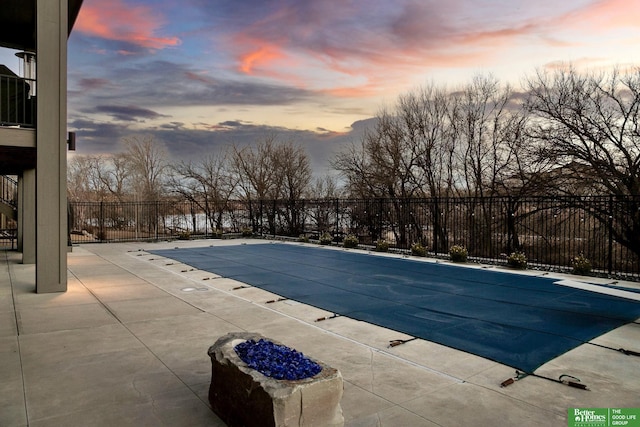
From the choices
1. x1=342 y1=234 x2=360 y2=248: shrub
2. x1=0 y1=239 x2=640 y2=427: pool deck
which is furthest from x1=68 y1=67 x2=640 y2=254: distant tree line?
x1=0 y1=239 x2=640 y2=427: pool deck

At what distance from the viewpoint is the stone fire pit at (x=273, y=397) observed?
102 inches

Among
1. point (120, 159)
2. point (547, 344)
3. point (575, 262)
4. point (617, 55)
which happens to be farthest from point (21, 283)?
point (120, 159)

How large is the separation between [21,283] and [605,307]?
11403mm

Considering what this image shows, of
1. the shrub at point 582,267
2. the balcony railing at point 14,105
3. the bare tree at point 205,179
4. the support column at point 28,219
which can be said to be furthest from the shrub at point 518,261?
the bare tree at point 205,179

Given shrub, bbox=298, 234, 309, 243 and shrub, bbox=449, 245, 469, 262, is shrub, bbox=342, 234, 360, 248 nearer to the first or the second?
shrub, bbox=298, 234, 309, 243

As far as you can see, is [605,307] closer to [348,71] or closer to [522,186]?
[522,186]

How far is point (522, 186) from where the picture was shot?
1658cm

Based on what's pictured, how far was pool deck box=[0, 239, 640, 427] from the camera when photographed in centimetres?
330

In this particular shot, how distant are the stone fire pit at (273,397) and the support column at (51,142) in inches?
254

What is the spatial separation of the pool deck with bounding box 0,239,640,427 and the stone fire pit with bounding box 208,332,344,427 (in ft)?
1.08

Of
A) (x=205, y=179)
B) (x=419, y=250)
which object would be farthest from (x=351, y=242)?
(x=205, y=179)

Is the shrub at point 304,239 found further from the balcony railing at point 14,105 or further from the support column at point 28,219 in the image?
the balcony railing at point 14,105

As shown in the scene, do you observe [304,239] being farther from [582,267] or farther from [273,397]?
[273,397]
